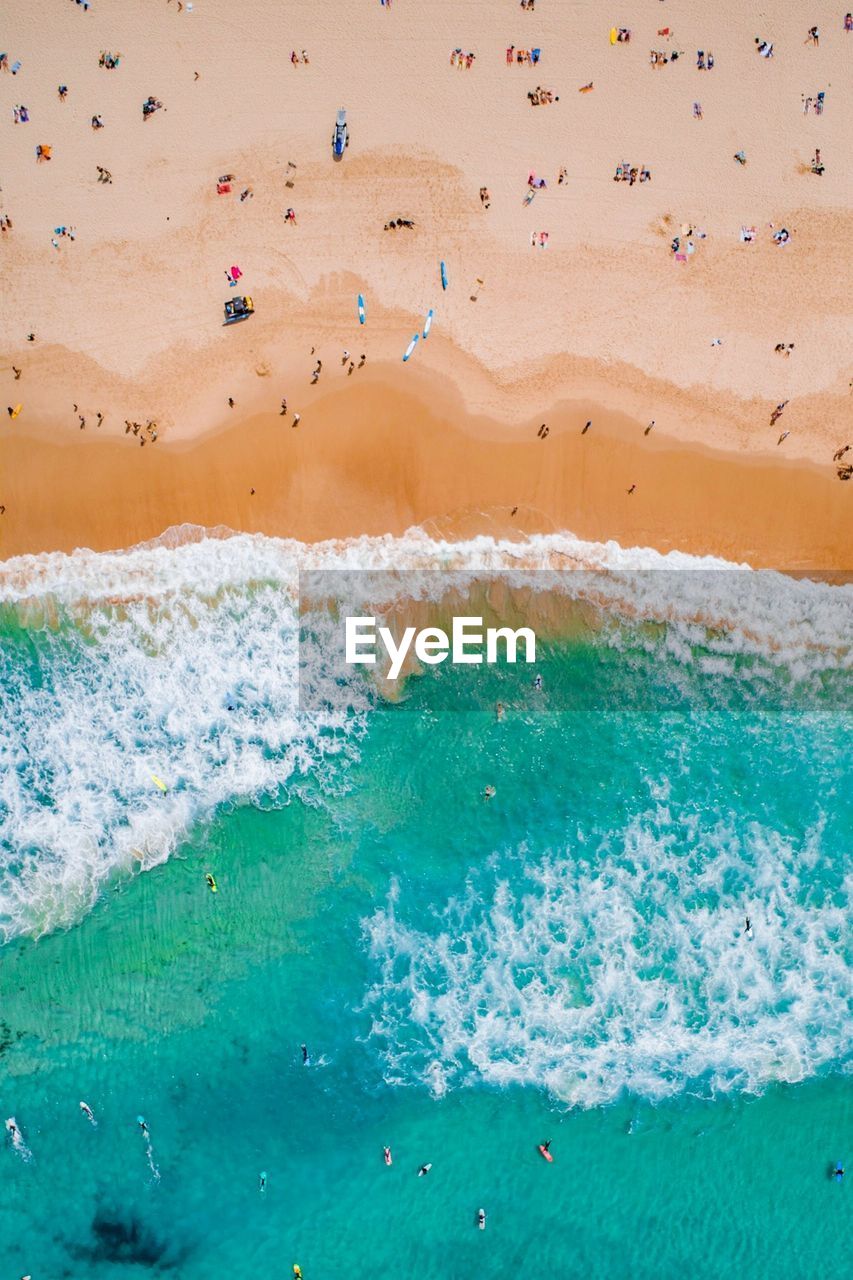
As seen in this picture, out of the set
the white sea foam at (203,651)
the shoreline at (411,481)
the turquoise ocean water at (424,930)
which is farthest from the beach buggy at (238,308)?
the turquoise ocean water at (424,930)

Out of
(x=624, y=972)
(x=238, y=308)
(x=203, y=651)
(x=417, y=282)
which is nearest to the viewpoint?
(x=624, y=972)

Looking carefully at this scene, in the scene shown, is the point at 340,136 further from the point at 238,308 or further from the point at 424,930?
the point at 424,930

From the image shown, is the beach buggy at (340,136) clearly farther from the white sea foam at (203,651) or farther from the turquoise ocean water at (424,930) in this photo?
the turquoise ocean water at (424,930)

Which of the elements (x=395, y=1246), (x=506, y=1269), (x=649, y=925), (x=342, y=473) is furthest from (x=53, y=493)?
(x=506, y=1269)

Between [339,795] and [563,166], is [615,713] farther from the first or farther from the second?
[563,166]

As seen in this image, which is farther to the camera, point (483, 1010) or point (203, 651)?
point (203, 651)

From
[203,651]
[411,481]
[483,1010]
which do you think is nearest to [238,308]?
[411,481]
